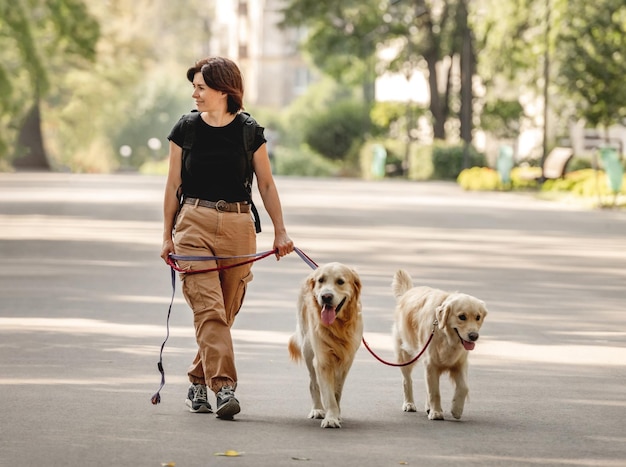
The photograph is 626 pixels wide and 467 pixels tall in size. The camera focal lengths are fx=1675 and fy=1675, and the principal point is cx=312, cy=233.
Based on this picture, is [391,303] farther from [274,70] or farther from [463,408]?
[274,70]

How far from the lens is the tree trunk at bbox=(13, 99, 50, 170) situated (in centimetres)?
7531

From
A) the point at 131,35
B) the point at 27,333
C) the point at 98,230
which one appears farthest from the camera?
the point at 131,35

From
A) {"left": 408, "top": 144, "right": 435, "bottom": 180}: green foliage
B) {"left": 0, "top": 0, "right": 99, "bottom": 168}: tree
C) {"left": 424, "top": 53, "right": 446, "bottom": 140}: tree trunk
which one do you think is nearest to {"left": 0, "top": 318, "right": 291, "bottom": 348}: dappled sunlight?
{"left": 0, "top": 0, "right": 99, "bottom": 168}: tree

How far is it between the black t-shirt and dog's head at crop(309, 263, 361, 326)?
788 mm

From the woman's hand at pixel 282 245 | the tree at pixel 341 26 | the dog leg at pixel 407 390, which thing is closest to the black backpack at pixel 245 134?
the woman's hand at pixel 282 245

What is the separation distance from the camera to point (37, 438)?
811 centimetres

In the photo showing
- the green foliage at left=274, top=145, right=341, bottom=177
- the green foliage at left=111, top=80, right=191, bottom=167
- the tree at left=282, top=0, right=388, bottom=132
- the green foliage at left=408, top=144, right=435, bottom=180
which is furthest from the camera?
the green foliage at left=111, top=80, right=191, bottom=167

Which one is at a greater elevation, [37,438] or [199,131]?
[199,131]

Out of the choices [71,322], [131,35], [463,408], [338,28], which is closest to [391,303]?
[71,322]

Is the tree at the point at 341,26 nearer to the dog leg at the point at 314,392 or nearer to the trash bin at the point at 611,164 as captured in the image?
the trash bin at the point at 611,164

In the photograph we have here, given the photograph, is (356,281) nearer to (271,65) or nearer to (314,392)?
(314,392)

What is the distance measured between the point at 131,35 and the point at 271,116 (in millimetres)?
10305

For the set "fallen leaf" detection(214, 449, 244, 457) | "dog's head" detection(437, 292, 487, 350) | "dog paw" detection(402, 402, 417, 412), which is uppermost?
"dog's head" detection(437, 292, 487, 350)

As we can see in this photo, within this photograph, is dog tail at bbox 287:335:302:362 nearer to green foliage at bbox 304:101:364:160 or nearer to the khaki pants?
the khaki pants
